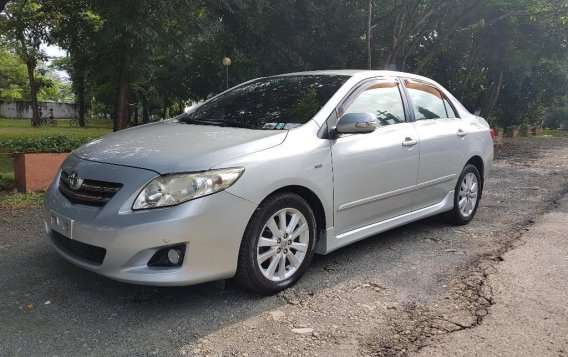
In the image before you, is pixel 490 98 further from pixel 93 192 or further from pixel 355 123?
pixel 93 192

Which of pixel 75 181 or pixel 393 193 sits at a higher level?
pixel 75 181

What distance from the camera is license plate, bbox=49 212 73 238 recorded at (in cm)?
324

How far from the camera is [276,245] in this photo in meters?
3.48

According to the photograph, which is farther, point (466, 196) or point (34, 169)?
point (34, 169)

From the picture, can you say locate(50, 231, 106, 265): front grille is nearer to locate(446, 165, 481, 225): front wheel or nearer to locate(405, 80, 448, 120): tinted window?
locate(405, 80, 448, 120): tinted window

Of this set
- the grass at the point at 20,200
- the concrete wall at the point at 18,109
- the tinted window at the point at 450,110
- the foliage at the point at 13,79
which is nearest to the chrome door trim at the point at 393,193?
the tinted window at the point at 450,110

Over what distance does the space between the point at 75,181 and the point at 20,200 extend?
133 inches

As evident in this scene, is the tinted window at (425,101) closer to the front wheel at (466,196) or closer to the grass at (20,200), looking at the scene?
the front wheel at (466,196)

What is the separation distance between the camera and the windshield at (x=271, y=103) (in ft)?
13.1

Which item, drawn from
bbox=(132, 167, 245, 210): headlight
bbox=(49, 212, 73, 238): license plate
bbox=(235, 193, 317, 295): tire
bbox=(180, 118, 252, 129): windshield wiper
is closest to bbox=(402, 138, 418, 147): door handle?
bbox=(235, 193, 317, 295): tire

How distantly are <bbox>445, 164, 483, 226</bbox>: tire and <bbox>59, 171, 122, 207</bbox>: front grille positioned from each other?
3.64 meters

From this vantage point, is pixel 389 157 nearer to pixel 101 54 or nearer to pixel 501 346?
pixel 501 346

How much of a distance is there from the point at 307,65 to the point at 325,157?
13.4 m

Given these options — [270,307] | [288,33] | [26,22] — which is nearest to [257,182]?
[270,307]
